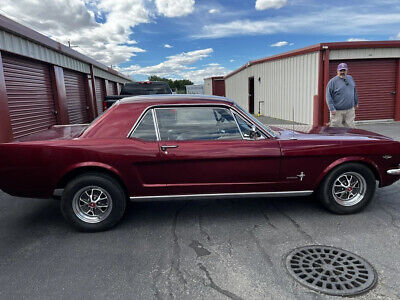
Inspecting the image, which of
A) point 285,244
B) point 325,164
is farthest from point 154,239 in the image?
point 325,164

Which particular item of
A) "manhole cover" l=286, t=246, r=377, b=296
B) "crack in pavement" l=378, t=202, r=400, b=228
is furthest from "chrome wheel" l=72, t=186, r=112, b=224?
"crack in pavement" l=378, t=202, r=400, b=228

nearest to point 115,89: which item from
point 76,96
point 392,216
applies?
point 76,96

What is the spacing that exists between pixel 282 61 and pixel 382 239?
12.5 m

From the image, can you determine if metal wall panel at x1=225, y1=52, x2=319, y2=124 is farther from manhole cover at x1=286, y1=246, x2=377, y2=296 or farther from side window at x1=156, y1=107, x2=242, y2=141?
manhole cover at x1=286, y1=246, x2=377, y2=296

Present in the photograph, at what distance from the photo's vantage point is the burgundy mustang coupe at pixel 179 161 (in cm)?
328

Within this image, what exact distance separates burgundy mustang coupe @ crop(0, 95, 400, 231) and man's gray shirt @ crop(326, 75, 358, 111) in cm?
256

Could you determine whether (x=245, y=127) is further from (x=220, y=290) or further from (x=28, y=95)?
(x=28, y=95)

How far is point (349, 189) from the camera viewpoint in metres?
3.63

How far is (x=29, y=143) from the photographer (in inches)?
128

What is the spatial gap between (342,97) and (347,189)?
2990mm

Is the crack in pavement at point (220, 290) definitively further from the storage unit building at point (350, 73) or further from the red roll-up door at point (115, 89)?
the red roll-up door at point (115, 89)

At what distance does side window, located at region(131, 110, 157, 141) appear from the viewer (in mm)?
3391

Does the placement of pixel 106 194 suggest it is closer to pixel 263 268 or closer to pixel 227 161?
pixel 227 161

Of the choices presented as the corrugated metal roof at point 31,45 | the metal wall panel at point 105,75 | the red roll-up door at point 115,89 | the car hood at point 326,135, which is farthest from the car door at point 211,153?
the red roll-up door at point 115,89
